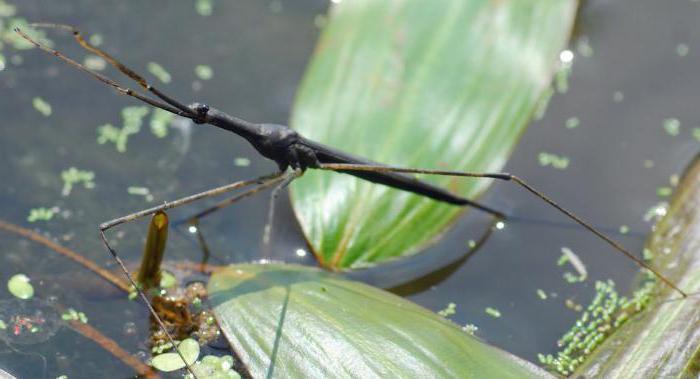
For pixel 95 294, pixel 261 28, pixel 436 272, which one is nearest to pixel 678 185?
pixel 436 272

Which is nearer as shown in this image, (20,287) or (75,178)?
(20,287)

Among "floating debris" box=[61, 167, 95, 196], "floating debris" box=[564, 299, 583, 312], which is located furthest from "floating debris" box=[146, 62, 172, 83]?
"floating debris" box=[564, 299, 583, 312]

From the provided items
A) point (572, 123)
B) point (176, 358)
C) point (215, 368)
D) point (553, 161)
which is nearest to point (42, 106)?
point (176, 358)

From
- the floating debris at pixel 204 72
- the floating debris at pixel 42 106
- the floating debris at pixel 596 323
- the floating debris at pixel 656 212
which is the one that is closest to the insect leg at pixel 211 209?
the floating debris at pixel 204 72

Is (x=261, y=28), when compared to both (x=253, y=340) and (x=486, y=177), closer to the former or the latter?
(x=486, y=177)

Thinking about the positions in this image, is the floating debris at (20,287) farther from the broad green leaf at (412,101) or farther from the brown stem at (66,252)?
the broad green leaf at (412,101)

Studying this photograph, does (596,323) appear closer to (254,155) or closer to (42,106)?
(254,155)
